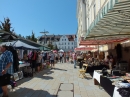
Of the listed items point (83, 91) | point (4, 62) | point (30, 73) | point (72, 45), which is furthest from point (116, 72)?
point (72, 45)

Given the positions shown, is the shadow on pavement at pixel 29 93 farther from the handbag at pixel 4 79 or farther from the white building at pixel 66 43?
the white building at pixel 66 43

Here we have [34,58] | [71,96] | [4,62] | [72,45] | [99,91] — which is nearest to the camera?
[4,62]

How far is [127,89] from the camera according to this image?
13.6ft

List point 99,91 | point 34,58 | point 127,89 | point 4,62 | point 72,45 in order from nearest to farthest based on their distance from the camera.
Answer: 1. point 127,89
2. point 4,62
3. point 99,91
4. point 34,58
5. point 72,45

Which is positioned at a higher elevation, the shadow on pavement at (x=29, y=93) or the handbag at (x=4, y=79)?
the handbag at (x=4, y=79)

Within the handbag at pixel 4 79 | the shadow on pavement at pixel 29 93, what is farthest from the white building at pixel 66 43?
the handbag at pixel 4 79

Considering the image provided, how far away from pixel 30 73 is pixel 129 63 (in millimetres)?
6491

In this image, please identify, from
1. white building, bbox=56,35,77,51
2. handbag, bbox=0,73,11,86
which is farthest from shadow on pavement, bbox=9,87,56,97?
white building, bbox=56,35,77,51

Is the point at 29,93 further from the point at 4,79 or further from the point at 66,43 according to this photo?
the point at 66,43

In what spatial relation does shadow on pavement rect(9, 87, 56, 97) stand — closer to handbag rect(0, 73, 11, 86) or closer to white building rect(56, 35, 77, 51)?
handbag rect(0, 73, 11, 86)

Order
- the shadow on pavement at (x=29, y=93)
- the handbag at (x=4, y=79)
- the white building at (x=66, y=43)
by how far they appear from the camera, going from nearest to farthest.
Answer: the handbag at (x=4, y=79) → the shadow on pavement at (x=29, y=93) → the white building at (x=66, y=43)

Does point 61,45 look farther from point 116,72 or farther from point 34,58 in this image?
point 116,72

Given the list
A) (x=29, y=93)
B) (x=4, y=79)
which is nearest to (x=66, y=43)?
(x=29, y=93)

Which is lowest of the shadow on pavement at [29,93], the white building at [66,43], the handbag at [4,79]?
the shadow on pavement at [29,93]
